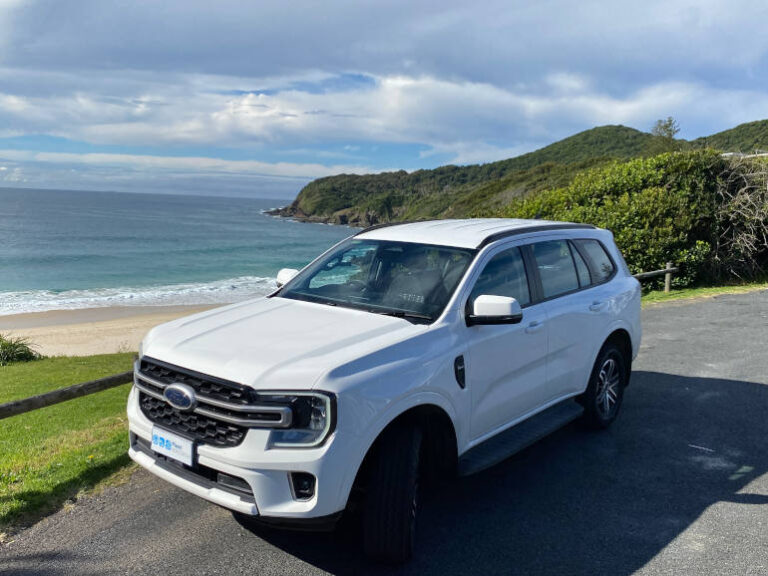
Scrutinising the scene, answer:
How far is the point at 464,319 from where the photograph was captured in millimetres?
3906

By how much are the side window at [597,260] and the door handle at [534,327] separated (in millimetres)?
1227

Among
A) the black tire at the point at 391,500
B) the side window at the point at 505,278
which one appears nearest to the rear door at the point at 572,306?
the side window at the point at 505,278

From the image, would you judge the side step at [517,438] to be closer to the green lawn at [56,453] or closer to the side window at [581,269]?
the side window at [581,269]

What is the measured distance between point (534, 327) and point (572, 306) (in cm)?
68

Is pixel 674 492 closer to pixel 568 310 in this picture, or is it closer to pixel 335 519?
pixel 568 310

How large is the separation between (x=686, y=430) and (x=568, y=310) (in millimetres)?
1929

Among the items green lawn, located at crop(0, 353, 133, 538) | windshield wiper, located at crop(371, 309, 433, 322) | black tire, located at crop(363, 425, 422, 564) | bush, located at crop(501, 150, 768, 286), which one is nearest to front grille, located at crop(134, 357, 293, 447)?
black tire, located at crop(363, 425, 422, 564)

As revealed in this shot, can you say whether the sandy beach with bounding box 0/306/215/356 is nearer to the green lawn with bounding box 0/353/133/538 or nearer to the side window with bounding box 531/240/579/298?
the green lawn with bounding box 0/353/133/538

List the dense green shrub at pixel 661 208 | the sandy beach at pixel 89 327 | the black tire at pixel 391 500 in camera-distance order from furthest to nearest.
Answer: the sandy beach at pixel 89 327 → the dense green shrub at pixel 661 208 → the black tire at pixel 391 500

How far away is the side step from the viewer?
391 cm

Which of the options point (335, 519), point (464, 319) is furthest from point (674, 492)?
point (335, 519)

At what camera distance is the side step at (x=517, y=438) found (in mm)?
3910

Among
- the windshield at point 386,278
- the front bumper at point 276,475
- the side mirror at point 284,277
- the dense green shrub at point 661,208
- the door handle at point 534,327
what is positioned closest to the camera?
the front bumper at point 276,475

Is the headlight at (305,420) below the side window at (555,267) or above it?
below
